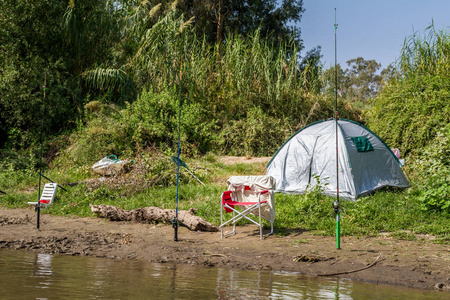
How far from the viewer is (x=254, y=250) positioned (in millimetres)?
6418

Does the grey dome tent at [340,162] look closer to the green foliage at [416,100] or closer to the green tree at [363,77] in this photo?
the green foliage at [416,100]

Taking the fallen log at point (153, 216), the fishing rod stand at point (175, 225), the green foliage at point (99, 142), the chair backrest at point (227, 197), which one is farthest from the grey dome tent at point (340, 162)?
the green foliage at point (99, 142)

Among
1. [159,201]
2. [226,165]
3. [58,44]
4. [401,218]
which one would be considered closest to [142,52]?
[58,44]

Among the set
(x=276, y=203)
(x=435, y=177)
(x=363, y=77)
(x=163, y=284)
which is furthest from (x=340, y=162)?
(x=363, y=77)

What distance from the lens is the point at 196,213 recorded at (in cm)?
877

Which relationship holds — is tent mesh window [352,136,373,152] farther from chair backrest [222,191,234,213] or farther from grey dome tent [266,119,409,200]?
chair backrest [222,191,234,213]

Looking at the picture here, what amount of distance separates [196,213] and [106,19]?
13763mm

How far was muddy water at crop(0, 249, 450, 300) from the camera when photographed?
14.4 ft

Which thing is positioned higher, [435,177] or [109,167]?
[109,167]

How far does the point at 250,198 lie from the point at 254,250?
4.87 ft

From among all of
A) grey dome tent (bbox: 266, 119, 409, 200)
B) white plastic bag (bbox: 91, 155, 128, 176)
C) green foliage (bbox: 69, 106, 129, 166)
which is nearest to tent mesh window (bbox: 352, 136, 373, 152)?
grey dome tent (bbox: 266, 119, 409, 200)

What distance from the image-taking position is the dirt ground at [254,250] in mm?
5387

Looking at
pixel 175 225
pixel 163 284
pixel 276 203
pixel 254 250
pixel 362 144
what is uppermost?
pixel 362 144

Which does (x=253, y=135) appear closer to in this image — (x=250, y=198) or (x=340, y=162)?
(x=340, y=162)
